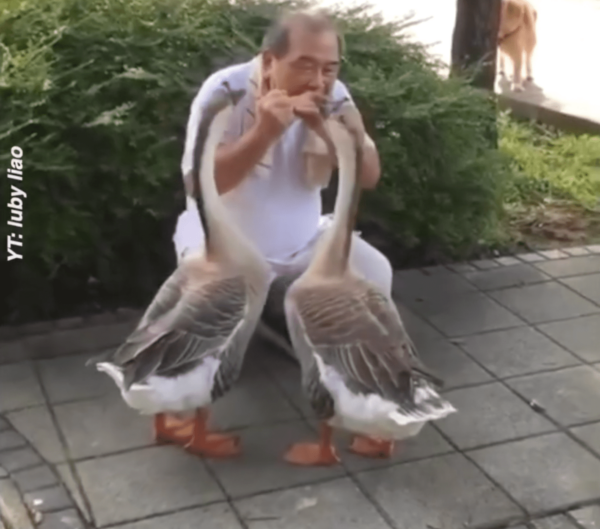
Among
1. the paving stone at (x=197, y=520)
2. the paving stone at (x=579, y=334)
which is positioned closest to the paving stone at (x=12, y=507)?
the paving stone at (x=197, y=520)

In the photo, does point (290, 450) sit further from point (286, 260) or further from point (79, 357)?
point (79, 357)

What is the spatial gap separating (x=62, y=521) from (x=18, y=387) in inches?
36.6

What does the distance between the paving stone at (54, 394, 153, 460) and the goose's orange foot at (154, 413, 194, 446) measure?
0.16 ft

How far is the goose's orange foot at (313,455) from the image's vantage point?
301 cm

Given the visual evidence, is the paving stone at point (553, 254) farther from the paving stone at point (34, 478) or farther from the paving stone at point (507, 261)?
the paving stone at point (34, 478)

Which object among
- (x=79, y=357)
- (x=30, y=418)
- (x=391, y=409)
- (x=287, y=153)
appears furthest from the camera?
(x=79, y=357)

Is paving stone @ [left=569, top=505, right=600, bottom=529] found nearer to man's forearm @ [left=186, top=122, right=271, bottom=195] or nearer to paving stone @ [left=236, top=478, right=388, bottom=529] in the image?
paving stone @ [left=236, top=478, right=388, bottom=529]

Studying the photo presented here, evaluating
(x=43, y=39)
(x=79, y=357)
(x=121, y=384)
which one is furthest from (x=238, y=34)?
(x=121, y=384)

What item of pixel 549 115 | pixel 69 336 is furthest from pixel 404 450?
pixel 549 115

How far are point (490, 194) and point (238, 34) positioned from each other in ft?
5.21

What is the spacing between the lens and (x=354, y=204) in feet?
9.27

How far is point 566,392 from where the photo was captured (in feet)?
11.7

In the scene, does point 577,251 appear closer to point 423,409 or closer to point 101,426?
point 423,409

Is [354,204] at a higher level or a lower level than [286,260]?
higher
